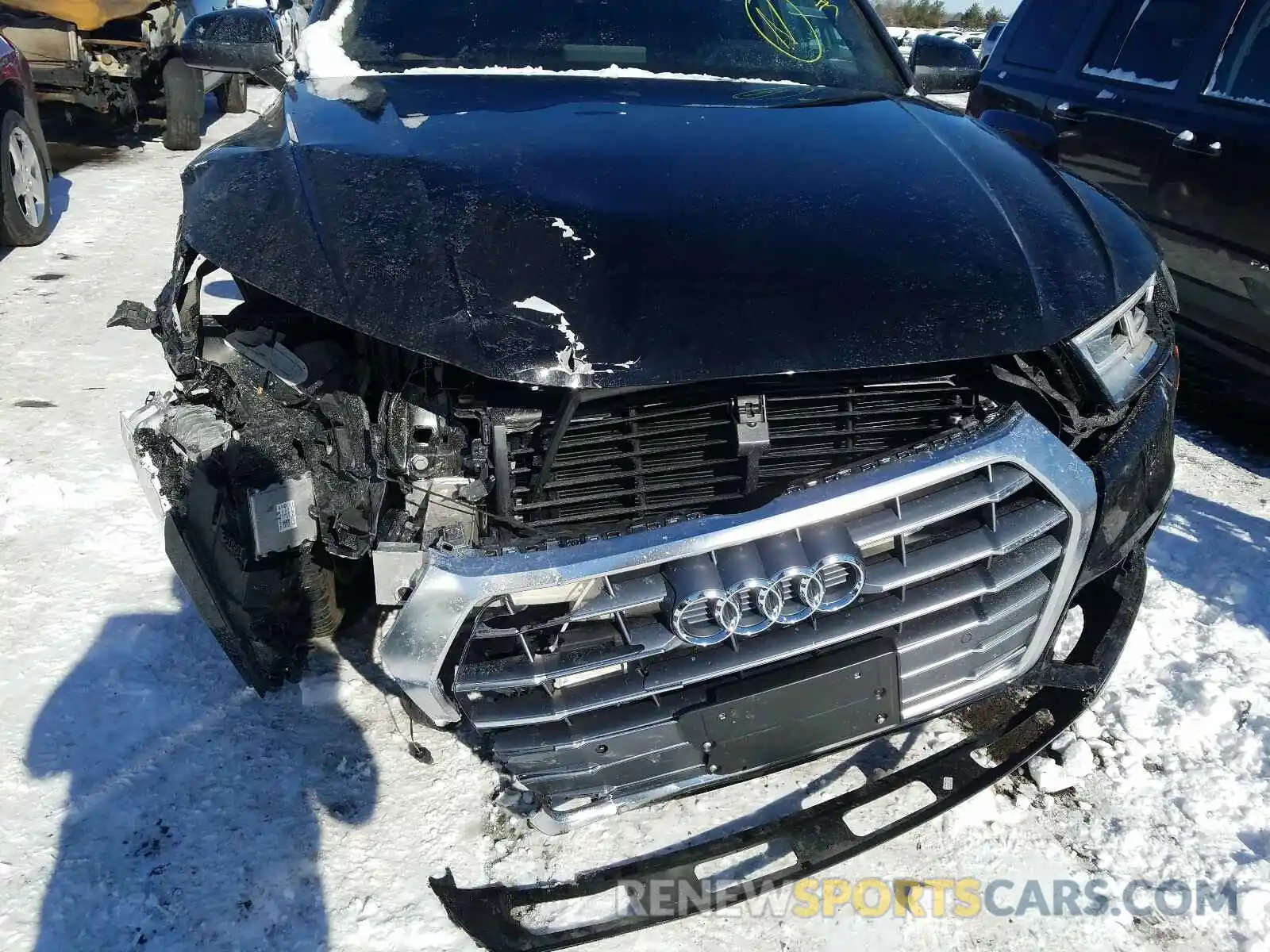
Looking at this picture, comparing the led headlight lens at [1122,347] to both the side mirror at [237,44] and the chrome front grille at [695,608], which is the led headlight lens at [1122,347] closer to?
the chrome front grille at [695,608]

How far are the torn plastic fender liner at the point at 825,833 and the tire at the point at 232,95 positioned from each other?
33.5ft

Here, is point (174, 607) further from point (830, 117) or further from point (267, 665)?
point (830, 117)

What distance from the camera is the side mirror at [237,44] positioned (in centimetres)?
294

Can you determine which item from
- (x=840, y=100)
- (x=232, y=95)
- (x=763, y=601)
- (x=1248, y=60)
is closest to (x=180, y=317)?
(x=763, y=601)

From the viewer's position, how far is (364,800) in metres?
2.26

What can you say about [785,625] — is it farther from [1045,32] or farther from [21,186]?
[21,186]

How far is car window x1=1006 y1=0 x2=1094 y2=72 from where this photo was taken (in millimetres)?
4918

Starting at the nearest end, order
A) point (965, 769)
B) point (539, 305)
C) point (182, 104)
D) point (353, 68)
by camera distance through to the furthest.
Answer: point (539, 305) < point (965, 769) < point (353, 68) < point (182, 104)

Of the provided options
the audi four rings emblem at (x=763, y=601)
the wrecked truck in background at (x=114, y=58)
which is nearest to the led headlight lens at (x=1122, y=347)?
the audi four rings emblem at (x=763, y=601)

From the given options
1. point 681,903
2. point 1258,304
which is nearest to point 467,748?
point 681,903

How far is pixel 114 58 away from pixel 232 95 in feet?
8.64

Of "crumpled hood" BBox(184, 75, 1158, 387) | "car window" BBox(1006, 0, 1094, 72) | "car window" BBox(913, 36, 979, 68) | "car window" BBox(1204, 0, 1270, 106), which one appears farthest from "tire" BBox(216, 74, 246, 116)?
"car window" BBox(1204, 0, 1270, 106)

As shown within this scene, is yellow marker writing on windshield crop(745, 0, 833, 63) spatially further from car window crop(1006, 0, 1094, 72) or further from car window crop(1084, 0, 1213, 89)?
car window crop(1006, 0, 1094, 72)

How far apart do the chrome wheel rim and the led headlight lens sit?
611 cm
